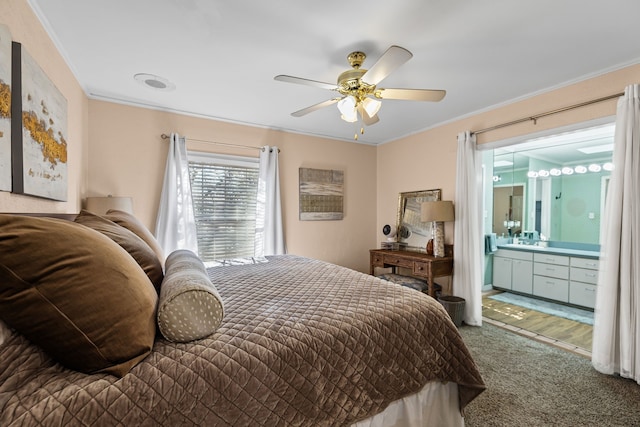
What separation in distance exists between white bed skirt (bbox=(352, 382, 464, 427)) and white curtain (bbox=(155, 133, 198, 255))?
109 inches

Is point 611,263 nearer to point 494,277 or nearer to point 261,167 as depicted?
point 494,277

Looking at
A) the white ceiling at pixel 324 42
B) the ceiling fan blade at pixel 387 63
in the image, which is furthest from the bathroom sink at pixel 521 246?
the ceiling fan blade at pixel 387 63

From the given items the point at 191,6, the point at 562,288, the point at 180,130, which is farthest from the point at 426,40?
the point at 562,288

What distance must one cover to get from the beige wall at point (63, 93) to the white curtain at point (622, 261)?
401cm

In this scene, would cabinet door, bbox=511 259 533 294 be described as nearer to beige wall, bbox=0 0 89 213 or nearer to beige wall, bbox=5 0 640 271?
beige wall, bbox=5 0 640 271

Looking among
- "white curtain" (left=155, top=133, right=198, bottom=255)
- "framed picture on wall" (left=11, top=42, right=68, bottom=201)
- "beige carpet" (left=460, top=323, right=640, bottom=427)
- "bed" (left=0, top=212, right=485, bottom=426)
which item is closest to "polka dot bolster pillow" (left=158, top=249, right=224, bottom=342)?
"bed" (left=0, top=212, right=485, bottom=426)

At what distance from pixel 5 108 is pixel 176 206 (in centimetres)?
197

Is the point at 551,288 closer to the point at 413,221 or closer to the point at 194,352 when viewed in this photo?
the point at 413,221

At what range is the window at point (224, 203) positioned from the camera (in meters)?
3.52

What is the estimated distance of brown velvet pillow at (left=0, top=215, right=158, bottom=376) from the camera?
78 centimetres

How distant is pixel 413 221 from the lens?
4.12m

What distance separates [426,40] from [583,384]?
280 centimetres

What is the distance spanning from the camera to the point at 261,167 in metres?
3.77

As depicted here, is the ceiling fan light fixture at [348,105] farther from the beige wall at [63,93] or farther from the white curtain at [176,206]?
A: the white curtain at [176,206]
